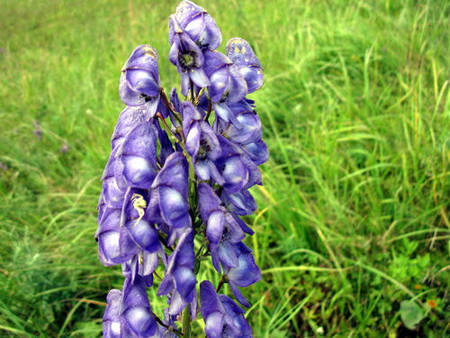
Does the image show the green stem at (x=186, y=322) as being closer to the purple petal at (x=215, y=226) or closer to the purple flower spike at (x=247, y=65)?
the purple petal at (x=215, y=226)

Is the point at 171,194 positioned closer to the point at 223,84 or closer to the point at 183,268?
the point at 183,268

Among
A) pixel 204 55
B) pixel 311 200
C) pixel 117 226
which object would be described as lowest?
pixel 311 200

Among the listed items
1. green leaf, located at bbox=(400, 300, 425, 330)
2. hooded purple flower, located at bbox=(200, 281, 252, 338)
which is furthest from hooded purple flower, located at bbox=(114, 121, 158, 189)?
green leaf, located at bbox=(400, 300, 425, 330)

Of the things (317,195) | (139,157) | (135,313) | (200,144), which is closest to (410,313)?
(317,195)

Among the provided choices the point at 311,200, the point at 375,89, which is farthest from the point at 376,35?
the point at 311,200

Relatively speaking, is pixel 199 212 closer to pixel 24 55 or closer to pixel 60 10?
pixel 24 55
